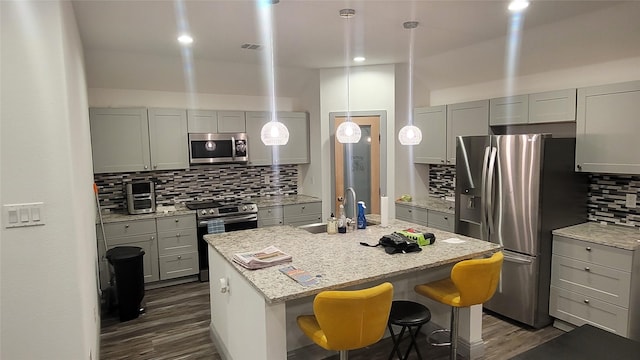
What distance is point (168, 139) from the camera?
5.03 meters

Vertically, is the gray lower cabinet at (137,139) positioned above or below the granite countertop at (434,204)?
above

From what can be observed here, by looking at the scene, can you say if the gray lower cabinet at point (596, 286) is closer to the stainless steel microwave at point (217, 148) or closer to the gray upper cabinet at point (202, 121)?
the stainless steel microwave at point (217, 148)

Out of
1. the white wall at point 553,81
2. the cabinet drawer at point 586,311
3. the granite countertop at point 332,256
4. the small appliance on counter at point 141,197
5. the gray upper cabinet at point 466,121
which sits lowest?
the cabinet drawer at point 586,311

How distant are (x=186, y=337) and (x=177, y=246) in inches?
59.4

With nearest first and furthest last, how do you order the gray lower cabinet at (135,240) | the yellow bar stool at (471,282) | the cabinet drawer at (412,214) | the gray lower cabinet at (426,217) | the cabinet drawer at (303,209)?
the yellow bar stool at (471,282) → the gray lower cabinet at (135,240) → the gray lower cabinet at (426,217) → the cabinet drawer at (412,214) → the cabinet drawer at (303,209)

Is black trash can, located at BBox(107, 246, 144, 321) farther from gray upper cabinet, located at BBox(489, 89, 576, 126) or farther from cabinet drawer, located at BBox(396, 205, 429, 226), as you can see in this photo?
gray upper cabinet, located at BBox(489, 89, 576, 126)

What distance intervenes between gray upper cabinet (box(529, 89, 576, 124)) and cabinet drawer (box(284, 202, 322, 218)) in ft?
9.58

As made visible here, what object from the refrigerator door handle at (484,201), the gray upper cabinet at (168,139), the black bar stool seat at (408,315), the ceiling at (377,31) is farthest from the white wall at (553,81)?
the gray upper cabinet at (168,139)

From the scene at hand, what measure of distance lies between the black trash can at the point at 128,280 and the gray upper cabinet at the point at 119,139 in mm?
1225

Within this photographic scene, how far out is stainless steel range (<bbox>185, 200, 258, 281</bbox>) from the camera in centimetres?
499

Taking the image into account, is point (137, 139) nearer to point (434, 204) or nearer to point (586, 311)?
point (434, 204)

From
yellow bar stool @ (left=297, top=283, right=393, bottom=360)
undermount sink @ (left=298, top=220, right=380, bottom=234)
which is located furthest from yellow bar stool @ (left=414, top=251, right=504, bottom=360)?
undermount sink @ (left=298, top=220, right=380, bottom=234)

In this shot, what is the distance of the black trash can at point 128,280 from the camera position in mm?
3838

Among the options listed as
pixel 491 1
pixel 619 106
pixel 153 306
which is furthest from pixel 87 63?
pixel 619 106
